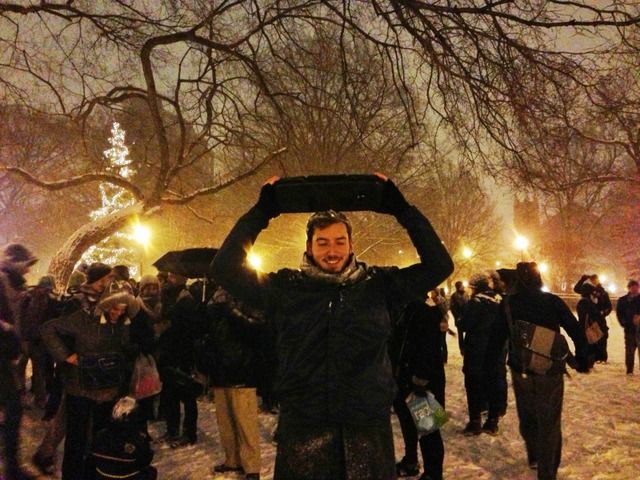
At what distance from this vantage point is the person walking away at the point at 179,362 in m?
5.66

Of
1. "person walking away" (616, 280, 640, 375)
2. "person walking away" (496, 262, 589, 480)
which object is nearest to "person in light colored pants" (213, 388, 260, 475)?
"person walking away" (496, 262, 589, 480)

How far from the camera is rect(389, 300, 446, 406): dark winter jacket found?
452cm

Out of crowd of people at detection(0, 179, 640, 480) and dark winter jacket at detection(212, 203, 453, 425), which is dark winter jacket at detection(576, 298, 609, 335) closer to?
crowd of people at detection(0, 179, 640, 480)

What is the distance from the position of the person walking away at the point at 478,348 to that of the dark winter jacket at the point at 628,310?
15.9ft

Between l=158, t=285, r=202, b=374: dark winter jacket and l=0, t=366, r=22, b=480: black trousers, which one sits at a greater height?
l=158, t=285, r=202, b=374: dark winter jacket

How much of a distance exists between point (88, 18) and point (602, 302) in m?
11.5

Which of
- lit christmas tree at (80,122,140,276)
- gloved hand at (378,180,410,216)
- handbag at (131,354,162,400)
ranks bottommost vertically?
handbag at (131,354,162,400)

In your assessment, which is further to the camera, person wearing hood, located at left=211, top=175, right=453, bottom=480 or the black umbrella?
the black umbrella

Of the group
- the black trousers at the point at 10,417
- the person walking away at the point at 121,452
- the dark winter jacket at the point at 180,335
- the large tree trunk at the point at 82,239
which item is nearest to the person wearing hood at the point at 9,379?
the black trousers at the point at 10,417

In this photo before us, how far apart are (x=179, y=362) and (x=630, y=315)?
28.5 feet

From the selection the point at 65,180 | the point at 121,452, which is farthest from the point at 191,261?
the point at 65,180

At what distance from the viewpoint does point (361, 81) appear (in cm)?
838

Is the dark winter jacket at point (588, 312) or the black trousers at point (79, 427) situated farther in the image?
the dark winter jacket at point (588, 312)

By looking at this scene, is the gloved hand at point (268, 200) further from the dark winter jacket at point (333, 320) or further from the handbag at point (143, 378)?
the handbag at point (143, 378)
